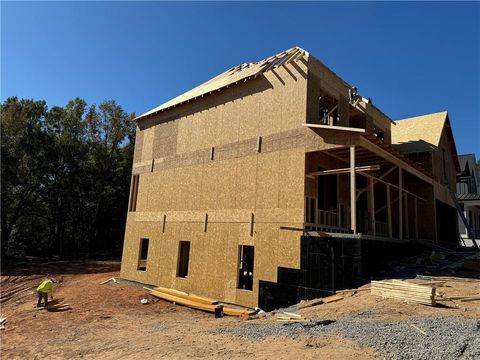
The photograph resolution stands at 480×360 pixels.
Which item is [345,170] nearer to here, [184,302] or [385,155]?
[385,155]

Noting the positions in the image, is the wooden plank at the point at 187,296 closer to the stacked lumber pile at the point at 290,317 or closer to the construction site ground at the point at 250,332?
the construction site ground at the point at 250,332

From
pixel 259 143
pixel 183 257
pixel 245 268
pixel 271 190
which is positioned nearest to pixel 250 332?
pixel 271 190

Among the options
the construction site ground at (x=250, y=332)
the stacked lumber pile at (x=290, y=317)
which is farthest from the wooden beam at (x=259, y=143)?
the stacked lumber pile at (x=290, y=317)

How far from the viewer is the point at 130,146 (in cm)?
4050

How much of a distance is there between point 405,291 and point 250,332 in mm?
4270

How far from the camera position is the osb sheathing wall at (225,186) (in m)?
14.0

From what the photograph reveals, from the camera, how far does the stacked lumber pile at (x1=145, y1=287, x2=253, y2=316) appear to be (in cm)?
1345

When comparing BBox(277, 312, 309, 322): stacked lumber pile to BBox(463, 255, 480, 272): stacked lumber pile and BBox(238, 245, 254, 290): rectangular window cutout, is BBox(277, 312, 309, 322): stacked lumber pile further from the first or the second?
BBox(463, 255, 480, 272): stacked lumber pile

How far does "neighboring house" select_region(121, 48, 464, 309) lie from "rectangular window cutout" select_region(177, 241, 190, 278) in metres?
0.07

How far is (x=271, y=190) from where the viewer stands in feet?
47.3

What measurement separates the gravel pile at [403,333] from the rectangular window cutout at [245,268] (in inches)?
236

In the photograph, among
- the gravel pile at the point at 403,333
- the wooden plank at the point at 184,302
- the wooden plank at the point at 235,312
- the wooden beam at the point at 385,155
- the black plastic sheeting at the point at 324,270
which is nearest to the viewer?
the gravel pile at the point at 403,333

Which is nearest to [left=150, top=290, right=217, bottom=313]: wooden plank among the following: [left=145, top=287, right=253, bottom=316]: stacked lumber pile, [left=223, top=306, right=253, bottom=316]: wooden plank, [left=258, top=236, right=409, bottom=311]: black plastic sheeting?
[left=145, top=287, right=253, bottom=316]: stacked lumber pile

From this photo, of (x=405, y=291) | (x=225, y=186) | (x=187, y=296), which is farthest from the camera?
(x=225, y=186)
